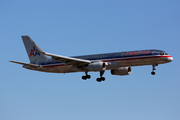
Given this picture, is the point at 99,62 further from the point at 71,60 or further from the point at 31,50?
the point at 31,50

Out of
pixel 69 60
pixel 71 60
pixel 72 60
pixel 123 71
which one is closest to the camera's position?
pixel 72 60

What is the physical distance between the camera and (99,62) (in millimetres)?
65688

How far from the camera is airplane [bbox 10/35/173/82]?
207ft

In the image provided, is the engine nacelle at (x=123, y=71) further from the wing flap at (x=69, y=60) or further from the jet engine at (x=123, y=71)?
the wing flap at (x=69, y=60)

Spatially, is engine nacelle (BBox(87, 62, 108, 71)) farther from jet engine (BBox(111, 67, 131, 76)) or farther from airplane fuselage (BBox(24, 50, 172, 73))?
jet engine (BBox(111, 67, 131, 76))

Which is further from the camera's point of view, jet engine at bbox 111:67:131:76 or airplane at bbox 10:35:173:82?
jet engine at bbox 111:67:131:76

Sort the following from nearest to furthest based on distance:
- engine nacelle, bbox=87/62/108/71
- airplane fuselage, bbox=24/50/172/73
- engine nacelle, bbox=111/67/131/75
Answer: airplane fuselage, bbox=24/50/172/73 → engine nacelle, bbox=87/62/108/71 → engine nacelle, bbox=111/67/131/75

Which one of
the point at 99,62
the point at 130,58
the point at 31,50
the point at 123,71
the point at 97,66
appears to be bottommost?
the point at 123,71

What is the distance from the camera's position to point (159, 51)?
63438 millimetres

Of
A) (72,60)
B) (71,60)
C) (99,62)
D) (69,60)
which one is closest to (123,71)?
(99,62)

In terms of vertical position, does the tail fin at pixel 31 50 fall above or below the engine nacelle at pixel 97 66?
above

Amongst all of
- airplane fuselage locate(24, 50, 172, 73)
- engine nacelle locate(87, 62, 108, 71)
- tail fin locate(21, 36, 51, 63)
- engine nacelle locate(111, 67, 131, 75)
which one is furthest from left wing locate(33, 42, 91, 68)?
A: tail fin locate(21, 36, 51, 63)

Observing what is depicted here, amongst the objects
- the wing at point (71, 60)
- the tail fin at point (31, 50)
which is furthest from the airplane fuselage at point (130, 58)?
the tail fin at point (31, 50)

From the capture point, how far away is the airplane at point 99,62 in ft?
207
